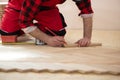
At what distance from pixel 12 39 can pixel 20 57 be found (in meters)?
0.32

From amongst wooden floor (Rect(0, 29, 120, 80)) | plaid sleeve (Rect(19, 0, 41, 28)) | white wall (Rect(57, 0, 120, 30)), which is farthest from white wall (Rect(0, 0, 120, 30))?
plaid sleeve (Rect(19, 0, 41, 28))

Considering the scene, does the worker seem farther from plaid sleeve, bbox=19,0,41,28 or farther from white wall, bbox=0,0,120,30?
white wall, bbox=0,0,120,30

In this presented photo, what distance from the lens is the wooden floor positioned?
2.59 ft

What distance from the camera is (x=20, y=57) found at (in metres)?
0.94

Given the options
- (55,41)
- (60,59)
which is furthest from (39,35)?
(60,59)

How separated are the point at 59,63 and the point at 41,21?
39 centimetres

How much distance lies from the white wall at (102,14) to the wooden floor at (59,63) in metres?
0.62

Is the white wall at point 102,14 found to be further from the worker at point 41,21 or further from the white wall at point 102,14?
the worker at point 41,21

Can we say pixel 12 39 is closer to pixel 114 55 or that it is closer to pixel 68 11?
pixel 114 55

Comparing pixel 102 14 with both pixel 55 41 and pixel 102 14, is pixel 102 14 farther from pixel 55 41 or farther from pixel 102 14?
pixel 55 41

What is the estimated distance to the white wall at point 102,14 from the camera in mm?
1699

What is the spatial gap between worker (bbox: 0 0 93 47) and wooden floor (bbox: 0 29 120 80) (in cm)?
6

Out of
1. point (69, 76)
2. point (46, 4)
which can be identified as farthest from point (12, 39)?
point (69, 76)

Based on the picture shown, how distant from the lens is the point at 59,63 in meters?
0.87
